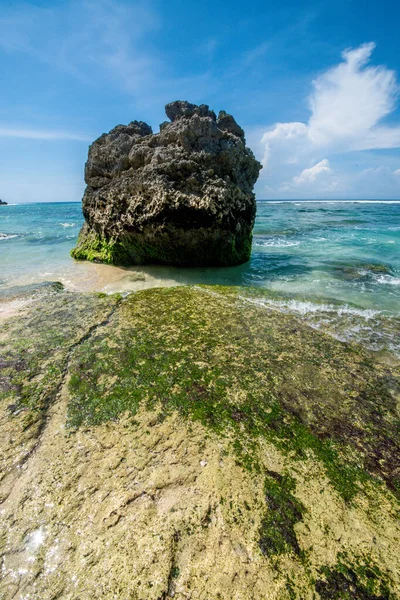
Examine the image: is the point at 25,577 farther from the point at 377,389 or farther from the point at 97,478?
the point at 377,389

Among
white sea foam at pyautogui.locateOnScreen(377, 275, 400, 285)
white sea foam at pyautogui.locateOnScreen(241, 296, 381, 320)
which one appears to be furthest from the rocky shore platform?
white sea foam at pyautogui.locateOnScreen(377, 275, 400, 285)

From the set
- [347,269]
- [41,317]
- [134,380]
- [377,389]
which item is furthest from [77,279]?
[347,269]

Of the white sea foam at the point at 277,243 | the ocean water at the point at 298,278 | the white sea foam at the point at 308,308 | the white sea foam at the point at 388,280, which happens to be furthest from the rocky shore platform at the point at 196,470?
the white sea foam at the point at 277,243

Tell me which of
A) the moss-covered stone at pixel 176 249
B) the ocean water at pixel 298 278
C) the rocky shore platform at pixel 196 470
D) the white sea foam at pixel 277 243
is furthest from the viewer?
the white sea foam at pixel 277 243

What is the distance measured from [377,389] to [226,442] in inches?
90.5

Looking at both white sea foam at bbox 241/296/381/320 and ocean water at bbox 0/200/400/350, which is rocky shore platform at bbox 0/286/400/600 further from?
white sea foam at bbox 241/296/381/320

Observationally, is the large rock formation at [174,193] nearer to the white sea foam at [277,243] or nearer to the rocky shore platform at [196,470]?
the white sea foam at [277,243]

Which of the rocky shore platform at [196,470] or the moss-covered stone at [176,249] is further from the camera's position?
the moss-covered stone at [176,249]

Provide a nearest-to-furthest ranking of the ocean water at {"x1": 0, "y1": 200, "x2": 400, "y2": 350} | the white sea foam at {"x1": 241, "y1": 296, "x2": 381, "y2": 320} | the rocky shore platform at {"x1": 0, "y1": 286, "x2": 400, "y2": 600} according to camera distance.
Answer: the rocky shore platform at {"x1": 0, "y1": 286, "x2": 400, "y2": 600} < the ocean water at {"x1": 0, "y1": 200, "x2": 400, "y2": 350} < the white sea foam at {"x1": 241, "y1": 296, "x2": 381, "y2": 320}

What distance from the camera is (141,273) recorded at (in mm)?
9805

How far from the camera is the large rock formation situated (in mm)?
9266

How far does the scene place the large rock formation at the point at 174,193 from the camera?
9266 millimetres

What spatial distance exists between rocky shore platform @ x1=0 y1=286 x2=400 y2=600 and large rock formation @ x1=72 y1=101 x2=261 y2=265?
5.84 meters

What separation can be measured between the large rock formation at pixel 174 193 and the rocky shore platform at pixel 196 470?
19.2ft
